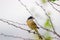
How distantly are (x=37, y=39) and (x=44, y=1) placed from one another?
0.29 feet

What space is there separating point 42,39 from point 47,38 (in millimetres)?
48

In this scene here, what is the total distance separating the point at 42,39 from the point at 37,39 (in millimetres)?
31

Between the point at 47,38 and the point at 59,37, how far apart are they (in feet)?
0.23

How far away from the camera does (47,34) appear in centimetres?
29

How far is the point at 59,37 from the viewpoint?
36 centimetres

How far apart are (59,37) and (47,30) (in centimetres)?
4

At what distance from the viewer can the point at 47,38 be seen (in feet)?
0.98

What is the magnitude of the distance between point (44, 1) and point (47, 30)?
7 centimetres

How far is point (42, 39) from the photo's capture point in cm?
34

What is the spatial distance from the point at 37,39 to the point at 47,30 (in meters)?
0.04

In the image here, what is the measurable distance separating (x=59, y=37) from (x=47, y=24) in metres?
0.08

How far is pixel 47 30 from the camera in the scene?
1.09 feet

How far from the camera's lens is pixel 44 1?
1.04 ft
